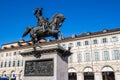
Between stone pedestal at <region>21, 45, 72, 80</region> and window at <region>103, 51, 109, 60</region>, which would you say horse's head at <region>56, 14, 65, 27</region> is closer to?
stone pedestal at <region>21, 45, 72, 80</region>

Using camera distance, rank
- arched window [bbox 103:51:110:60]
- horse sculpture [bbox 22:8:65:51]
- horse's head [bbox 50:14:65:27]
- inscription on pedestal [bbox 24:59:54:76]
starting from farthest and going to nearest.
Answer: arched window [bbox 103:51:110:60]
horse's head [bbox 50:14:65:27]
horse sculpture [bbox 22:8:65:51]
inscription on pedestal [bbox 24:59:54:76]

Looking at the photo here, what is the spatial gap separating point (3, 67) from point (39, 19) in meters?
46.5

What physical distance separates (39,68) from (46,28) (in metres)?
2.83

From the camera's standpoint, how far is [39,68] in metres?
10.6

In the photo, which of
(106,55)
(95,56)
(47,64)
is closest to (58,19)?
(47,64)

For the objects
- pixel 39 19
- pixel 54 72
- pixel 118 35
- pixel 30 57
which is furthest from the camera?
pixel 118 35

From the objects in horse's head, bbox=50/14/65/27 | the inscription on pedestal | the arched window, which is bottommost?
the inscription on pedestal

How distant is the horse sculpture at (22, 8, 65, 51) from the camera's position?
1141cm

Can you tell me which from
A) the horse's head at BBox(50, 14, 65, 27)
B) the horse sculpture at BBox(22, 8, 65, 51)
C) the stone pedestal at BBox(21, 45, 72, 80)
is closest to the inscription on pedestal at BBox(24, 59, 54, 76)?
the stone pedestal at BBox(21, 45, 72, 80)

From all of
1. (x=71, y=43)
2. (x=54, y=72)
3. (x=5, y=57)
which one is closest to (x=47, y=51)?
(x=54, y=72)

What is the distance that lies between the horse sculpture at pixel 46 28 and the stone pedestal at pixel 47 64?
98 centimetres

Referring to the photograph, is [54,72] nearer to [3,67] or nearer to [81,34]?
[81,34]

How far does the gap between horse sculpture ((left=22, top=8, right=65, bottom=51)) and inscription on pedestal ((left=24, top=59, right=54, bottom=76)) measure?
1205 mm

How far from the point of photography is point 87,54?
3938cm
